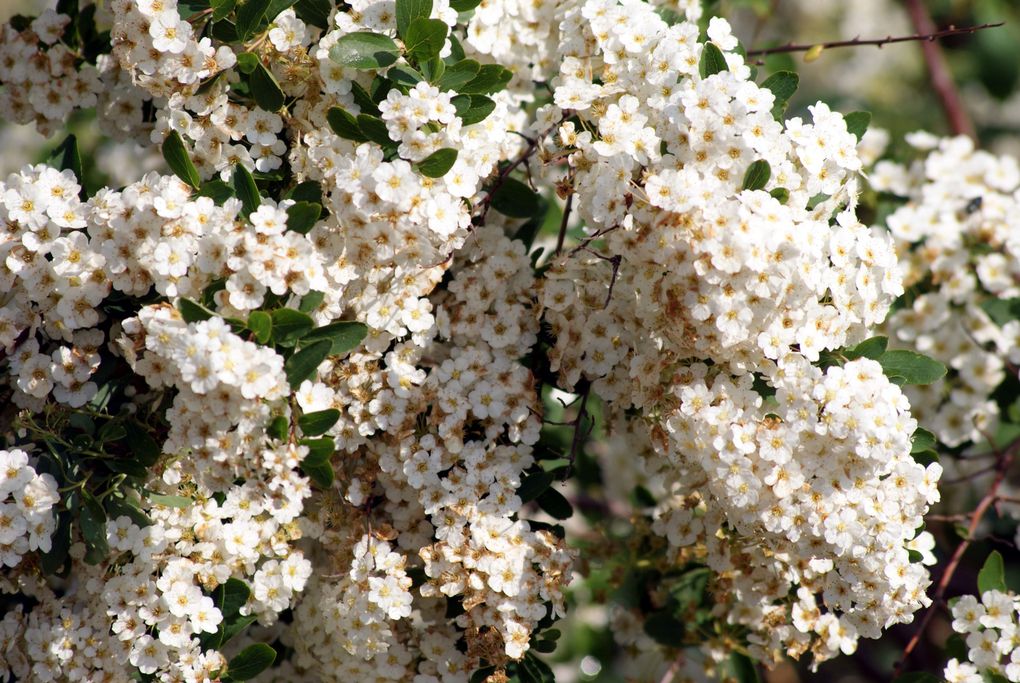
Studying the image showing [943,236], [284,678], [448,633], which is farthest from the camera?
[943,236]

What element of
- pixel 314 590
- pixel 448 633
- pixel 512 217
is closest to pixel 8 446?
pixel 314 590

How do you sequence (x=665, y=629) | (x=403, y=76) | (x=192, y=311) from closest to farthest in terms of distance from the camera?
(x=192, y=311) < (x=403, y=76) < (x=665, y=629)

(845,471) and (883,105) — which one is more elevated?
(845,471)

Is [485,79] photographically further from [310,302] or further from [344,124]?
[310,302]

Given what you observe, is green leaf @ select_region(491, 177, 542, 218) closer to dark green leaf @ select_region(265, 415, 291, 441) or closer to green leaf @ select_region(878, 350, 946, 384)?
dark green leaf @ select_region(265, 415, 291, 441)

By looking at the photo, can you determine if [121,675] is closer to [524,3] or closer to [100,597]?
[100,597]

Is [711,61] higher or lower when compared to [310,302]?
higher

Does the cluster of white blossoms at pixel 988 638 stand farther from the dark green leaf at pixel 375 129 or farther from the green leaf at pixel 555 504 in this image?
the dark green leaf at pixel 375 129

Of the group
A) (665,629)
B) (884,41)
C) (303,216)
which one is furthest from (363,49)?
(665,629)
